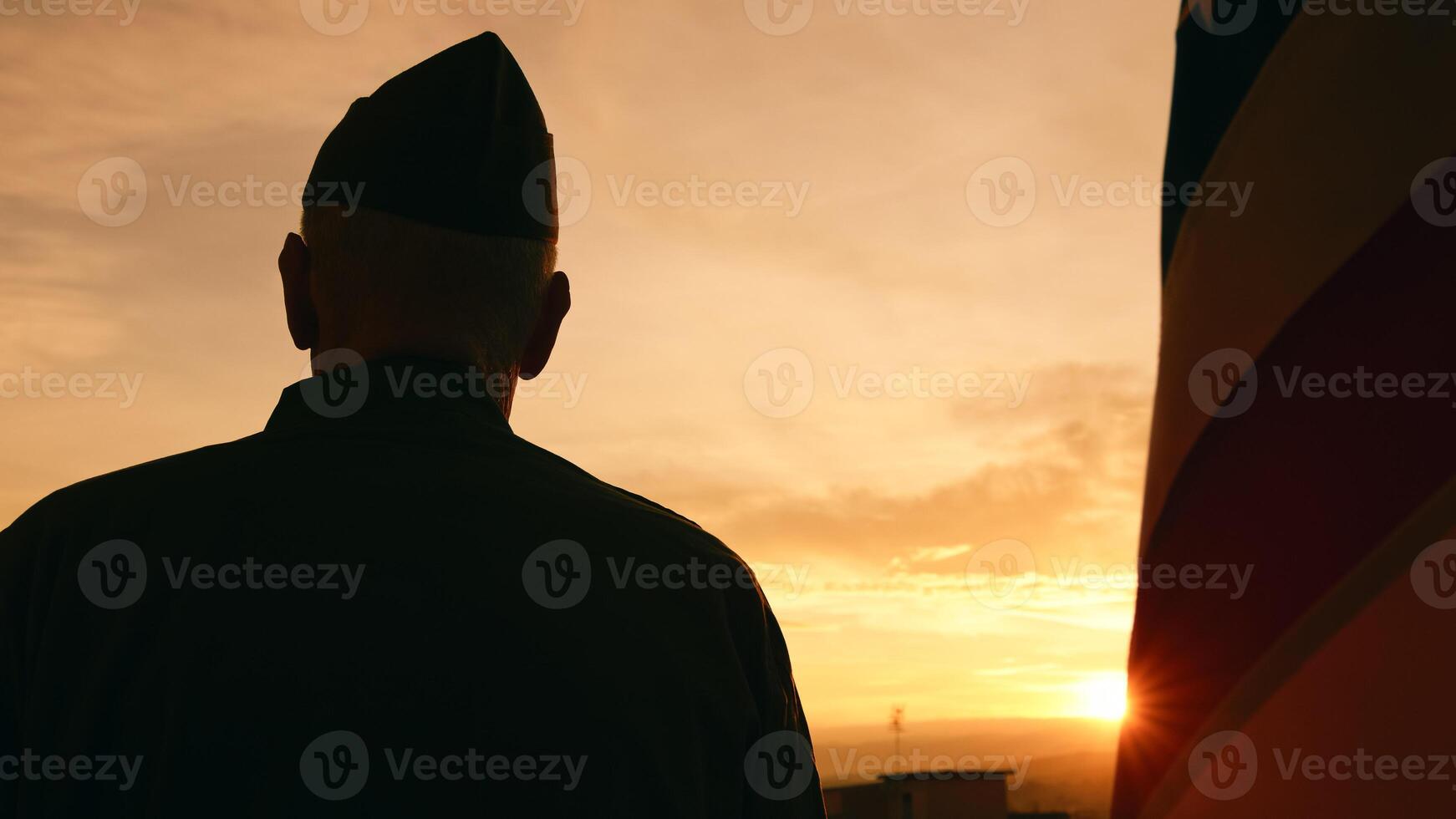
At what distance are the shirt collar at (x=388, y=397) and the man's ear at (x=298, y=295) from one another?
14 cm

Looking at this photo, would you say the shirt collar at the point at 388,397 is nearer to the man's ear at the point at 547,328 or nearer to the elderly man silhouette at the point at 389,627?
the elderly man silhouette at the point at 389,627

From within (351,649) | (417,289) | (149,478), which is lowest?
(351,649)

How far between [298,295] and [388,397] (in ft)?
0.97

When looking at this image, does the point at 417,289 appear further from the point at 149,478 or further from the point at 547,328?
the point at 149,478

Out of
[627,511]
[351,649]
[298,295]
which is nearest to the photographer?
[351,649]

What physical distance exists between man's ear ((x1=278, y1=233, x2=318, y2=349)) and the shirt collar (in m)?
0.14

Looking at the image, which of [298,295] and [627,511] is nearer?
[627,511]

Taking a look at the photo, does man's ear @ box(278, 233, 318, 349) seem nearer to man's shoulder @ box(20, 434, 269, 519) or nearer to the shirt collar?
the shirt collar

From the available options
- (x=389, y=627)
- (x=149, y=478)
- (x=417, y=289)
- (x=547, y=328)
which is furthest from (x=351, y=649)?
(x=547, y=328)

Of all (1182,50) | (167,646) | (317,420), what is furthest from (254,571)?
(1182,50)

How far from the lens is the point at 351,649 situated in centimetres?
122

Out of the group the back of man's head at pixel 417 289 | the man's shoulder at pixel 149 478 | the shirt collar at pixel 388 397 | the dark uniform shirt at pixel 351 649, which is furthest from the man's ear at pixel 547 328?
the man's shoulder at pixel 149 478

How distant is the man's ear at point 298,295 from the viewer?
1627 millimetres

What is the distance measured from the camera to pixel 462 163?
173 centimetres
